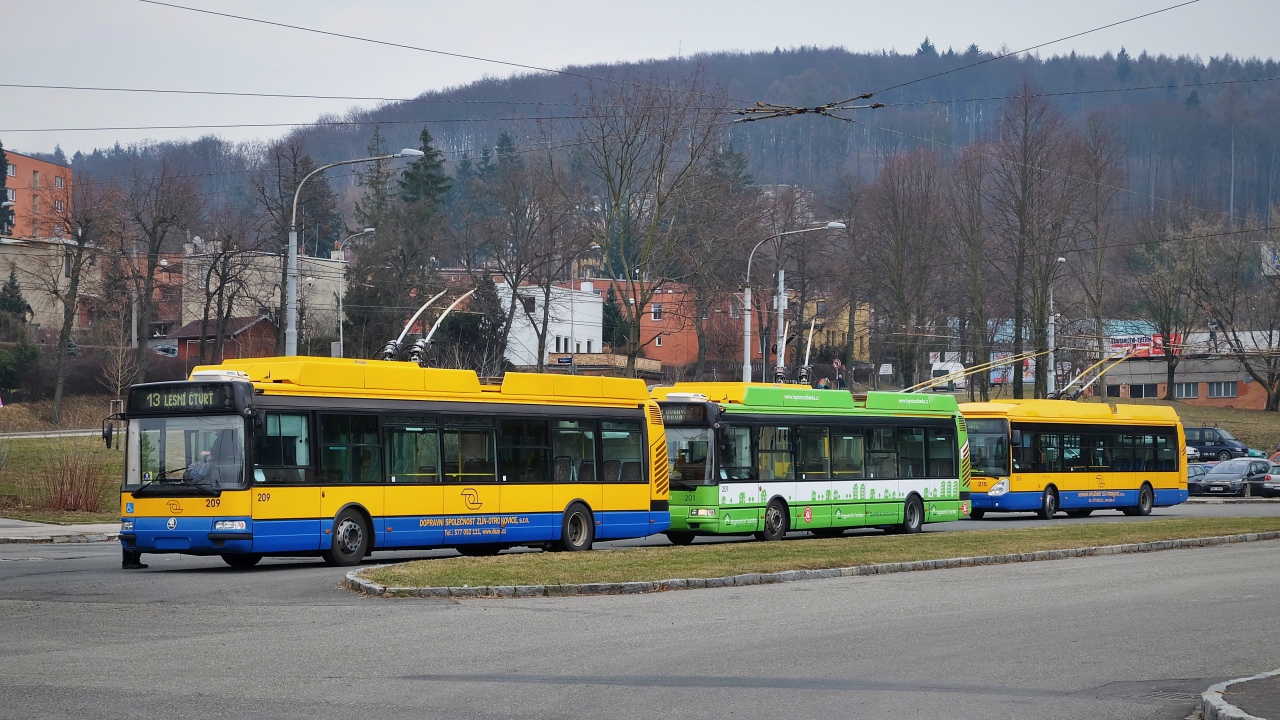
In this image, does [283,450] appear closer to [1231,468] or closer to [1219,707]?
[1219,707]

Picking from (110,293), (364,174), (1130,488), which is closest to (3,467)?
(1130,488)

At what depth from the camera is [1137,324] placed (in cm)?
9512

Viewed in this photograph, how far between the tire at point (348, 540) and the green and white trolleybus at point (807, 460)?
6959 mm

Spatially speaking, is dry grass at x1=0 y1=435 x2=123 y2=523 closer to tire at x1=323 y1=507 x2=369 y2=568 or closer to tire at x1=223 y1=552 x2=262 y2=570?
tire at x1=223 y1=552 x2=262 y2=570

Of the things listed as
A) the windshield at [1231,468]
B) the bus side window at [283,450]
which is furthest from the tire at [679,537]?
the windshield at [1231,468]

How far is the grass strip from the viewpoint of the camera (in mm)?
17094

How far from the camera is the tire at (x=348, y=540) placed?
774 inches

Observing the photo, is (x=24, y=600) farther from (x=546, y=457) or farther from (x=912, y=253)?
(x=912, y=253)

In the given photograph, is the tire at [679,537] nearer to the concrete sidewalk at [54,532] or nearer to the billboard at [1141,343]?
the concrete sidewalk at [54,532]

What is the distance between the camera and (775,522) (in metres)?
26.7

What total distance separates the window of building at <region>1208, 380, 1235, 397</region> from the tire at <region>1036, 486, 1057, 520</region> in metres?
61.4

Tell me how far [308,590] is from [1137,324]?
287 ft

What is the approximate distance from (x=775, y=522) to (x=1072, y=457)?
592 inches

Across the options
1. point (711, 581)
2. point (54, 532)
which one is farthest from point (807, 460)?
point (54, 532)
